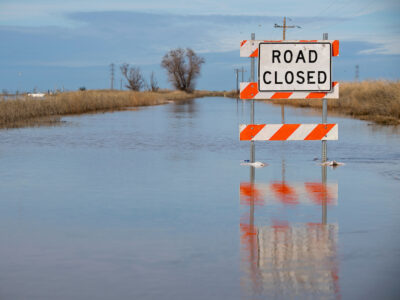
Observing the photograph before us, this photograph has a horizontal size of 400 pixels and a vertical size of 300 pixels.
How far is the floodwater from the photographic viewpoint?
561 centimetres

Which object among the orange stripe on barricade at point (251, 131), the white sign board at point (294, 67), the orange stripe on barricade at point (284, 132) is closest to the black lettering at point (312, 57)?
the white sign board at point (294, 67)

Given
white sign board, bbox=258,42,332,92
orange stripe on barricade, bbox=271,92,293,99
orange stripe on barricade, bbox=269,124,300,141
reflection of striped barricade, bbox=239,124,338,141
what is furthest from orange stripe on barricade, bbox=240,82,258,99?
orange stripe on barricade, bbox=269,124,300,141

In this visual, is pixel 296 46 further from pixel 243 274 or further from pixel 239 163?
pixel 243 274

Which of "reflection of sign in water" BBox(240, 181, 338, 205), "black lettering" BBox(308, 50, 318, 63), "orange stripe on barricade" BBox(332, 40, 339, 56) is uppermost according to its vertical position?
"orange stripe on barricade" BBox(332, 40, 339, 56)

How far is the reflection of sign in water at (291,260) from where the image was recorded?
17.9 ft

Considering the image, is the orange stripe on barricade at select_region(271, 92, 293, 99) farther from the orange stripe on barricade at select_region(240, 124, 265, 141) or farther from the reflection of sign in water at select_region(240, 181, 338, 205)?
the reflection of sign in water at select_region(240, 181, 338, 205)

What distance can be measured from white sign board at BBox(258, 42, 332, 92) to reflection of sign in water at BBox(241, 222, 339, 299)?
656cm

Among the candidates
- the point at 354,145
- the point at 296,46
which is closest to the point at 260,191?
the point at 296,46

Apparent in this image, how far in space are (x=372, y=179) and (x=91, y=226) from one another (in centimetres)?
592

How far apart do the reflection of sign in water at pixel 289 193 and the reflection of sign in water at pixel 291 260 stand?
5.75 ft

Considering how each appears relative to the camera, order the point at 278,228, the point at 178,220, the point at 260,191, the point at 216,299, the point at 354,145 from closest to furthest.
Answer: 1. the point at 216,299
2. the point at 278,228
3. the point at 178,220
4. the point at 260,191
5. the point at 354,145

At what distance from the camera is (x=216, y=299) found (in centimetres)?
518

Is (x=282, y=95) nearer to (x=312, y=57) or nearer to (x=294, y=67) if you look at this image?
(x=294, y=67)

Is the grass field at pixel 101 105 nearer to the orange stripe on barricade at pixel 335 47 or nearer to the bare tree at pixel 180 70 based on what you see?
the orange stripe on barricade at pixel 335 47
